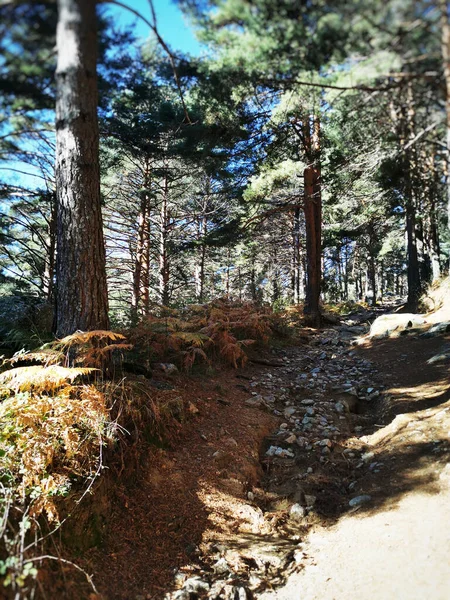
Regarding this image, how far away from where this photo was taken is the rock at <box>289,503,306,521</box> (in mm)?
3393

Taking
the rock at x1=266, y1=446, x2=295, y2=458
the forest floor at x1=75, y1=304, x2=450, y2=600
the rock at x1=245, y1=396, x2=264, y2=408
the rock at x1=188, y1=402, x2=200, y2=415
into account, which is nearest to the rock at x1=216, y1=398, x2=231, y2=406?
the forest floor at x1=75, y1=304, x2=450, y2=600

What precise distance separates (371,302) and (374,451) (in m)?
22.6

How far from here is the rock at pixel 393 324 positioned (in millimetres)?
9531

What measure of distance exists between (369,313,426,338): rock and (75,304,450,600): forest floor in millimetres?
3966

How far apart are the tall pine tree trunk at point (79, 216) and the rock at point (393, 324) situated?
8.27m

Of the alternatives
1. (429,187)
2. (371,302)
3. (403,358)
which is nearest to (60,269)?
(429,187)

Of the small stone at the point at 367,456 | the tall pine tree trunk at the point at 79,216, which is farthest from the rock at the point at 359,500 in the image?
the tall pine tree trunk at the point at 79,216

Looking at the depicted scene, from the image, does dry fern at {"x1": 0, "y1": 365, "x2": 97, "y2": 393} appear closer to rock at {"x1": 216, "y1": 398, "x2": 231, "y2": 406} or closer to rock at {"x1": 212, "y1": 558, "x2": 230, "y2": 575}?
rock at {"x1": 212, "y1": 558, "x2": 230, "y2": 575}

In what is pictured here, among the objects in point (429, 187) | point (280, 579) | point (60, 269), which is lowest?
point (280, 579)

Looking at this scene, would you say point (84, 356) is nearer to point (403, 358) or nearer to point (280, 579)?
point (280, 579)

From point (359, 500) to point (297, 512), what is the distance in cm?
63

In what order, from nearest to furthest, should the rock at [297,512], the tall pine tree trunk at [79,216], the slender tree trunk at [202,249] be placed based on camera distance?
the rock at [297,512]
the tall pine tree trunk at [79,216]
the slender tree trunk at [202,249]

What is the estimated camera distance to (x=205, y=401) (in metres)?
5.38

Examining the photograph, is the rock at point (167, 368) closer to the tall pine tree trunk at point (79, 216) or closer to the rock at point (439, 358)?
the tall pine tree trunk at point (79, 216)
